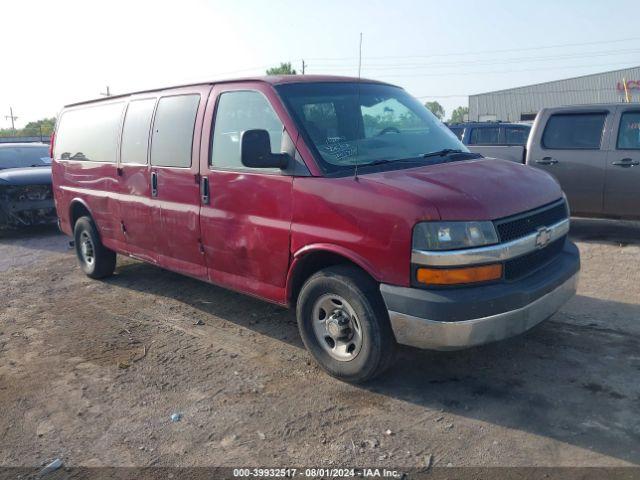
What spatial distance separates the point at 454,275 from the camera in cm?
328

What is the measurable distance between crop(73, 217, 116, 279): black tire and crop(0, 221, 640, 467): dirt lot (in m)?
1.10

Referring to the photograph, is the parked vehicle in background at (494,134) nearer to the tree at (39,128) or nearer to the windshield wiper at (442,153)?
the windshield wiper at (442,153)

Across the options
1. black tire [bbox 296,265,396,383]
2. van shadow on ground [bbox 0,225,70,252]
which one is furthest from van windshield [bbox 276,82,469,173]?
van shadow on ground [bbox 0,225,70,252]

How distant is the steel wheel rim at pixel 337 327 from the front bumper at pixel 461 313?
355mm

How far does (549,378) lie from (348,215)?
1.78 m

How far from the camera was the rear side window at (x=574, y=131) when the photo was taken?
308 inches

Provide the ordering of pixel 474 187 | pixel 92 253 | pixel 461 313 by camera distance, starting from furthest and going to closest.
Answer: pixel 92 253 < pixel 474 187 < pixel 461 313

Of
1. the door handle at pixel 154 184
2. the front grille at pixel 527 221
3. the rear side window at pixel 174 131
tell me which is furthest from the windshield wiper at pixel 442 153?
the door handle at pixel 154 184

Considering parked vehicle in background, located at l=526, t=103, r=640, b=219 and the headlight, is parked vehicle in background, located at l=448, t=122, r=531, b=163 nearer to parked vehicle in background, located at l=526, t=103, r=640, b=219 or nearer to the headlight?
parked vehicle in background, located at l=526, t=103, r=640, b=219

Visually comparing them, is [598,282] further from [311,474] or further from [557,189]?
[311,474]

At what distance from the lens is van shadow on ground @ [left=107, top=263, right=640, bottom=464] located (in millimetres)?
3223

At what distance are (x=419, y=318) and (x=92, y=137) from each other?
4.74 m

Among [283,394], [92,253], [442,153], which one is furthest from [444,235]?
[92,253]

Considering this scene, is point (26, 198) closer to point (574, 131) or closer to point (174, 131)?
point (174, 131)
